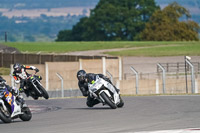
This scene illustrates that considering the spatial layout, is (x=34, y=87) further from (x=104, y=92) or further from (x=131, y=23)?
(x=131, y=23)

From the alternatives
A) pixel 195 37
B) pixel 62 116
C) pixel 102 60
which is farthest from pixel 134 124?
pixel 195 37

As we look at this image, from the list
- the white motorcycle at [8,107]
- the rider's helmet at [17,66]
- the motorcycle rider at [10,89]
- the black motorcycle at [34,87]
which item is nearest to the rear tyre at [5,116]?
the white motorcycle at [8,107]

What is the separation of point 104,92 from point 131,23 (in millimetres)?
119783

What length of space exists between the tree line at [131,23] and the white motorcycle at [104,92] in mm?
97467

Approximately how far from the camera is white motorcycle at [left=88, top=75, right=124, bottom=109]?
1933 centimetres

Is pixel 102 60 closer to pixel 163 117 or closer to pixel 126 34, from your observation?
pixel 163 117

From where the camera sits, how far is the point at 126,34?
141000 mm

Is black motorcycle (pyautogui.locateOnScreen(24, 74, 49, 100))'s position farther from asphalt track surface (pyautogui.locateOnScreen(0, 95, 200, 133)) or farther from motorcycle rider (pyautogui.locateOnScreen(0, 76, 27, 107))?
motorcycle rider (pyautogui.locateOnScreen(0, 76, 27, 107))

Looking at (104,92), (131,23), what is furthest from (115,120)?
(131,23)

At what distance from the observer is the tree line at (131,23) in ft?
387

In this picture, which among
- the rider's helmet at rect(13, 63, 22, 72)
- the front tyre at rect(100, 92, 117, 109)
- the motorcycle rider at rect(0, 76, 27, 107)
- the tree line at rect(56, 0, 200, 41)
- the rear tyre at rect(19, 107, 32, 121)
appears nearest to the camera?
the motorcycle rider at rect(0, 76, 27, 107)

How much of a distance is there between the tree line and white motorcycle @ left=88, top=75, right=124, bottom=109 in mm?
97467

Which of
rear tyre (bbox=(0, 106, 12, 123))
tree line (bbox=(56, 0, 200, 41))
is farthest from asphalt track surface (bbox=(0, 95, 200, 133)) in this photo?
tree line (bbox=(56, 0, 200, 41))

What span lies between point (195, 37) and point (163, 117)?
101 metres
